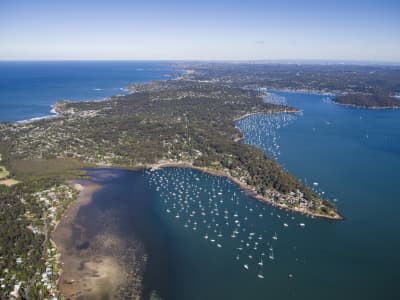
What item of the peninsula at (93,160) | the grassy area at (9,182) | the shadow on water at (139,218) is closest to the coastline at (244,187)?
the peninsula at (93,160)

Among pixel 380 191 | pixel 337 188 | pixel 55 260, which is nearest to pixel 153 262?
pixel 55 260

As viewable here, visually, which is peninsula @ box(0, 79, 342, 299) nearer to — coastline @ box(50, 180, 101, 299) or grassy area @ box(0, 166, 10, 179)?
grassy area @ box(0, 166, 10, 179)

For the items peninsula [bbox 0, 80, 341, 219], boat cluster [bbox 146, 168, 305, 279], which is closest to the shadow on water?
boat cluster [bbox 146, 168, 305, 279]

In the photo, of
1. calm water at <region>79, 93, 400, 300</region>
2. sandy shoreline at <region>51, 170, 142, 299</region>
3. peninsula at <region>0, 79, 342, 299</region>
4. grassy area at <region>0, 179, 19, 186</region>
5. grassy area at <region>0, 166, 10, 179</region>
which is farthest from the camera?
grassy area at <region>0, 166, 10, 179</region>

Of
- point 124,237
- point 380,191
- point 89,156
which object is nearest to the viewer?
point 124,237

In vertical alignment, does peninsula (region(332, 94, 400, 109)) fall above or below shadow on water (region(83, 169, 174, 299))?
above

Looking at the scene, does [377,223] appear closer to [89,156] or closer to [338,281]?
[338,281]

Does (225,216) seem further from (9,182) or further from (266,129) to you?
(266,129)
